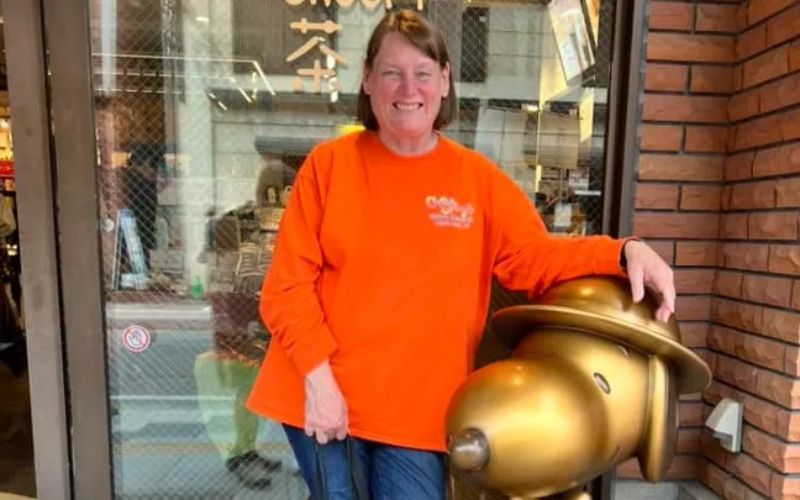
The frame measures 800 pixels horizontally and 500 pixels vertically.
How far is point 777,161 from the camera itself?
5.36ft

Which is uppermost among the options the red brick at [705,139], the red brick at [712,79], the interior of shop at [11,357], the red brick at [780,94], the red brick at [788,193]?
the red brick at [712,79]

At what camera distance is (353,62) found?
179cm

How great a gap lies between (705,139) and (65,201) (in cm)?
173

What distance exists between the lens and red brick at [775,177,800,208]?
1.57m

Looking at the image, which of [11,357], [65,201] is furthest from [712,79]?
[11,357]

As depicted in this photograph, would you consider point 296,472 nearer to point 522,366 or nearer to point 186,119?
point 186,119

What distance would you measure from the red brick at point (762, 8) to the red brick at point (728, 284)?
26.5 inches

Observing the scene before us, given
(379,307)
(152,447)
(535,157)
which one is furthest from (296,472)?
(535,157)

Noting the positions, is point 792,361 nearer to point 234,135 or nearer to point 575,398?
point 575,398

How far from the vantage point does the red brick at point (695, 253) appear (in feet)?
6.10

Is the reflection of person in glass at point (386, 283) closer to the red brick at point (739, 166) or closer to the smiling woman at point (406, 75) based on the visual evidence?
Answer: the smiling woman at point (406, 75)

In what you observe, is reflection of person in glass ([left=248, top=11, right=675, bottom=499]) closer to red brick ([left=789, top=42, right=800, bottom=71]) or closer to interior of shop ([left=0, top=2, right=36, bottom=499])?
red brick ([left=789, top=42, right=800, bottom=71])

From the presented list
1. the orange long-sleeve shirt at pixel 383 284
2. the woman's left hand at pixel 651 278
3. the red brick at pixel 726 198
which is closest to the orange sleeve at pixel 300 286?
the orange long-sleeve shirt at pixel 383 284

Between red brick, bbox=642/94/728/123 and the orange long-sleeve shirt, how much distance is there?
0.81m
